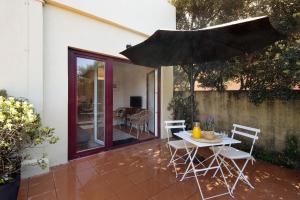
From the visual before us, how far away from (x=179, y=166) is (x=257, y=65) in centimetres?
283

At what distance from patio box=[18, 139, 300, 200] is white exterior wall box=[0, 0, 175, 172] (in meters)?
0.65

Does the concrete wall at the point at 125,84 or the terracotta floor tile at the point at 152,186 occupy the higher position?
the concrete wall at the point at 125,84

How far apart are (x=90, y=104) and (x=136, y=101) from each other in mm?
3398

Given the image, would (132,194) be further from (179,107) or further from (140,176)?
(179,107)

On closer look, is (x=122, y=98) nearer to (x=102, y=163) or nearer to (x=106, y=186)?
(x=102, y=163)

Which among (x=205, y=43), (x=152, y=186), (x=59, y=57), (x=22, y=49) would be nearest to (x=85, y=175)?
(x=152, y=186)

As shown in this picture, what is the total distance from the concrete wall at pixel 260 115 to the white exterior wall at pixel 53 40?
2.93 m

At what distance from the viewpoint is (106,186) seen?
295 centimetres

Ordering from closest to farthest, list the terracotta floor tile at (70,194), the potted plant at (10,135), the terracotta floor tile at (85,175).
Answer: the potted plant at (10,135), the terracotta floor tile at (70,194), the terracotta floor tile at (85,175)

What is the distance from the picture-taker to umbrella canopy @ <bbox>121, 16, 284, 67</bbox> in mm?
2473

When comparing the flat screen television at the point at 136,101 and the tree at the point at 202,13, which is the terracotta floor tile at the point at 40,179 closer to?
the tree at the point at 202,13

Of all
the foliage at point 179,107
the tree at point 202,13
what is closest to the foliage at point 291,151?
the tree at point 202,13

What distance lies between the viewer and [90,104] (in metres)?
4.31

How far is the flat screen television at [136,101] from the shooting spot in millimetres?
7473
